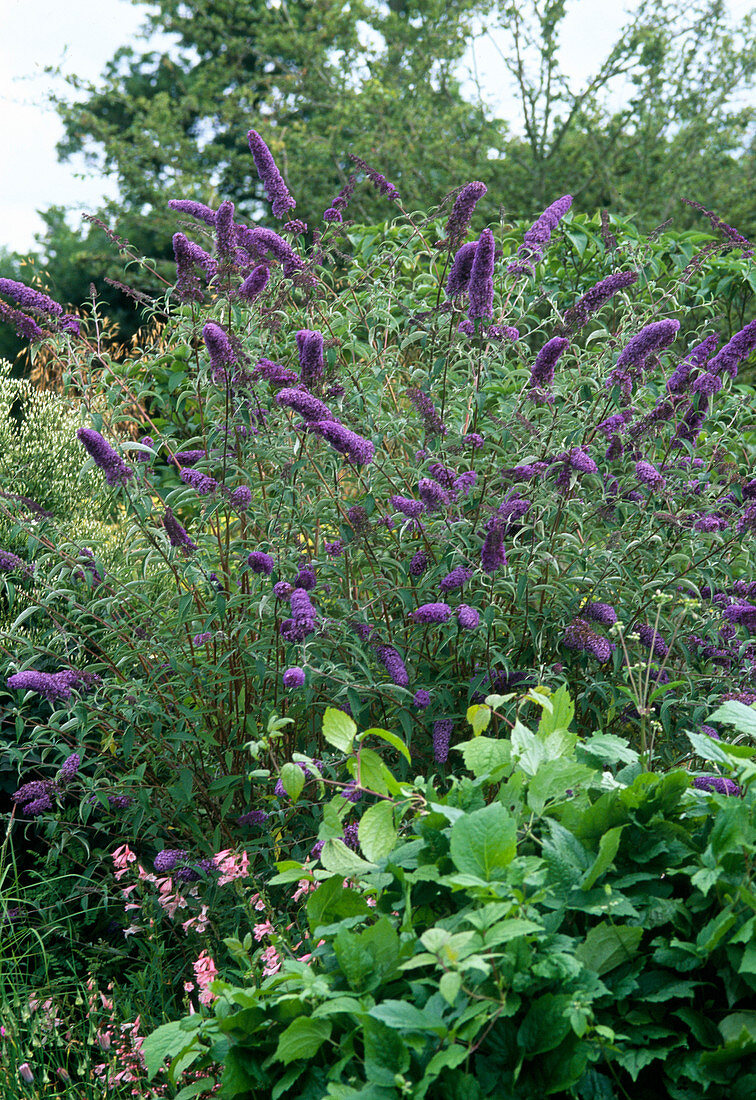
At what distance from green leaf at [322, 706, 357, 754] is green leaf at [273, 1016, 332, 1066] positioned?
490 millimetres

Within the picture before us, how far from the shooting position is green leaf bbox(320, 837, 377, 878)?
5.77ft

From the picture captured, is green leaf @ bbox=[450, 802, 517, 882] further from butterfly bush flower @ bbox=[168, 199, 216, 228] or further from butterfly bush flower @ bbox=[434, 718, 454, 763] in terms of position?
butterfly bush flower @ bbox=[168, 199, 216, 228]

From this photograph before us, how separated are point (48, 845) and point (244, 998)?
8.95 feet

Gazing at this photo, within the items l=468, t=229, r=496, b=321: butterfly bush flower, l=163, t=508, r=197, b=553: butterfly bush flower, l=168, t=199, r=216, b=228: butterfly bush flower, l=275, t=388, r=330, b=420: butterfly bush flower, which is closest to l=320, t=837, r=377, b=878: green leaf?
l=275, t=388, r=330, b=420: butterfly bush flower

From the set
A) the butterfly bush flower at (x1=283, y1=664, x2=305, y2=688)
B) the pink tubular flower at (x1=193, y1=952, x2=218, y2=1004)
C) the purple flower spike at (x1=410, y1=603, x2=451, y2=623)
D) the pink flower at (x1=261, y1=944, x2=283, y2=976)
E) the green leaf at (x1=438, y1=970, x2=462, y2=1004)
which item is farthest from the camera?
the purple flower spike at (x1=410, y1=603, x2=451, y2=623)

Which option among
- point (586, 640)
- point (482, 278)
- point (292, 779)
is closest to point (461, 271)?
point (482, 278)

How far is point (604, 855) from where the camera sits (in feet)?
5.13

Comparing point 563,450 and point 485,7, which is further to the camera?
point 485,7

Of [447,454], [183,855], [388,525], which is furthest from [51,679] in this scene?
[447,454]

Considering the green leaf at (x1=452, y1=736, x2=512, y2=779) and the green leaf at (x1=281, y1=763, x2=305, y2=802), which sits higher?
the green leaf at (x1=452, y1=736, x2=512, y2=779)

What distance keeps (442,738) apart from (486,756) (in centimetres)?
110

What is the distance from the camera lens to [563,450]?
10.7ft

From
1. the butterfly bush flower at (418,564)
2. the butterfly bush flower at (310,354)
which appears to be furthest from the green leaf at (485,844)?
the butterfly bush flower at (310,354)

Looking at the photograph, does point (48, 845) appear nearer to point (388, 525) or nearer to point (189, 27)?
point (388, 525)
